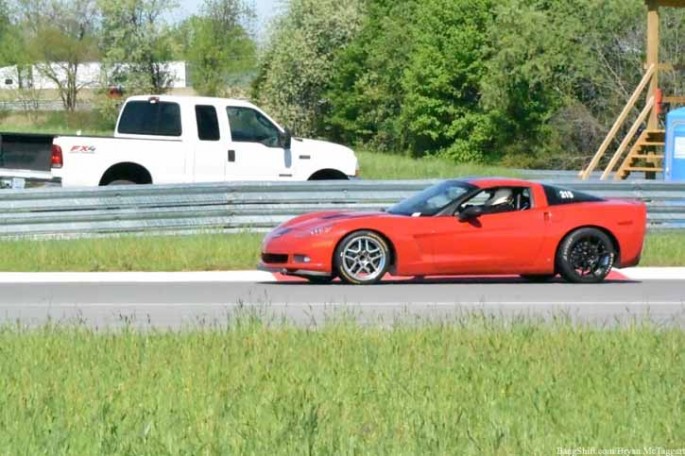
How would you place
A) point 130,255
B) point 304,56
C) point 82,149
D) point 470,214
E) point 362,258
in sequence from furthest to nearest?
point 304,56 → point 82,149 → point 130,255 → point 470,214 → point 362,258

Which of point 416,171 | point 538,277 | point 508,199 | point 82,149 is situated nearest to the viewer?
point 508,199

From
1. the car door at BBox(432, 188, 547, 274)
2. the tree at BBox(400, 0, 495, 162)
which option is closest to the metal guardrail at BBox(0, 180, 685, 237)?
the car door at BBox(432, 188, 547, 274)

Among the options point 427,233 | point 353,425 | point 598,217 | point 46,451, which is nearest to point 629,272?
point 598,217

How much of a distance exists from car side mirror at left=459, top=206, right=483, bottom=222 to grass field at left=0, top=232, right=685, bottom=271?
11.9ft

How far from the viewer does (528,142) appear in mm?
62438

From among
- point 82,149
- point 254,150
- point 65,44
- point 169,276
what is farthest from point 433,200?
point 65,44

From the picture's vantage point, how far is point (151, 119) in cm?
2208

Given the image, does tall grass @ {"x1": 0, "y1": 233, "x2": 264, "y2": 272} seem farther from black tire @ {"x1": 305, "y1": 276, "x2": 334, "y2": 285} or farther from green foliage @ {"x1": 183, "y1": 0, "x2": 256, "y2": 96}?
green foliage @ {"x1": 183, "y1": 0, "x2": 256, "y2": 96}

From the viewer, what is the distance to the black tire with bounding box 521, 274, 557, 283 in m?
16.3

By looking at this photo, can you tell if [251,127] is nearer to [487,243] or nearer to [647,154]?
[487,243]

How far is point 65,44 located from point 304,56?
941 inches

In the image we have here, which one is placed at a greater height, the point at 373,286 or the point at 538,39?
the point at 538,39

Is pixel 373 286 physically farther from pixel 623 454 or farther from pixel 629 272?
pixel 623 454

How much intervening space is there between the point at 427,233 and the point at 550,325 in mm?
4936
